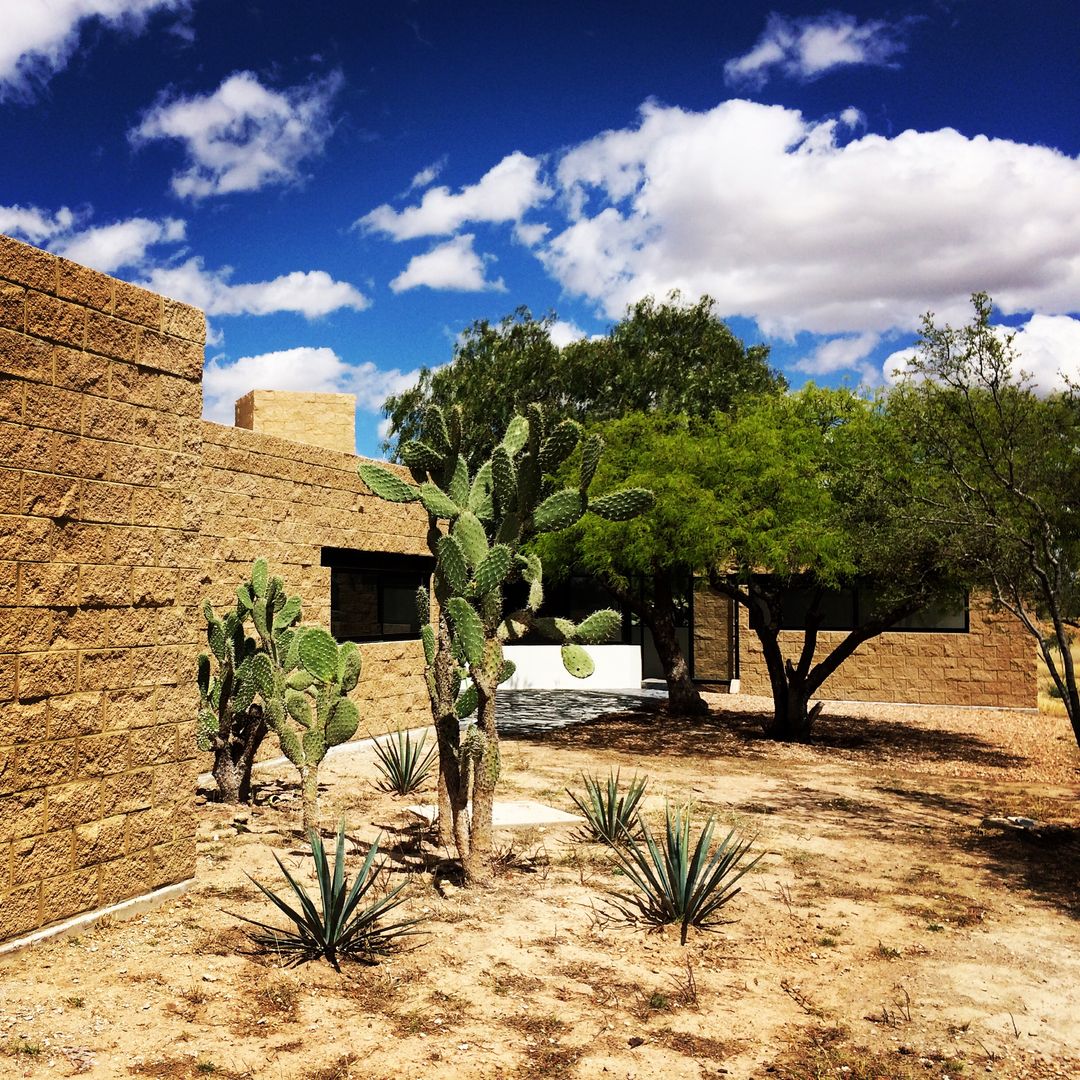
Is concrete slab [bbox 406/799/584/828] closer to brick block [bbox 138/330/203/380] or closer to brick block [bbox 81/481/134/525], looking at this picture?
brick block [bbox 81/481/134/525]

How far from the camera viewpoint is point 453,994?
16.0 feet

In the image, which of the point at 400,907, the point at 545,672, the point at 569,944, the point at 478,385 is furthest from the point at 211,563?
the point at 478,385

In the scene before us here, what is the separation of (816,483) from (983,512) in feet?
12.4

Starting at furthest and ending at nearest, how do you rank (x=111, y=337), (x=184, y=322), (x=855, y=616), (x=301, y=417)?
1. (x=855, y=616)
2. (x=301, y=417)
3. (x=184, y=322)
4. (x=111, y=337)

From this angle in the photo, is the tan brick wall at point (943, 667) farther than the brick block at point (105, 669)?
Yes

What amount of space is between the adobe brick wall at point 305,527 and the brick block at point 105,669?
4.64 metres

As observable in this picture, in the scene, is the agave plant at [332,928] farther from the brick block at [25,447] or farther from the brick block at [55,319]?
the brick block at [55,319]

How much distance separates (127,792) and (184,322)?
3073 millimetres

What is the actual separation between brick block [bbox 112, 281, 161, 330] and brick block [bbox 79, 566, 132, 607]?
1.59 m

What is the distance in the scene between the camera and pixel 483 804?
655 centimetres

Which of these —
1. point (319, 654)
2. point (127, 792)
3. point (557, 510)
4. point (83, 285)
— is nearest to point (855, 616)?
point (557, 510)

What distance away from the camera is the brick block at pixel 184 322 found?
242 inches

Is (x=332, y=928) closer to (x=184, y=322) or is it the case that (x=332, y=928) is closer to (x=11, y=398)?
(x=11, y=398)

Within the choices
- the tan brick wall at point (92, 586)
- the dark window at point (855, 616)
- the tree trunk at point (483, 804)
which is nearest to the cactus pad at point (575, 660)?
the tree trunk at point (483, 804)
